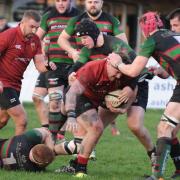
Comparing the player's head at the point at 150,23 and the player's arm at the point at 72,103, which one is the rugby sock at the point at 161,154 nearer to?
the player's arm at the point at 72,103

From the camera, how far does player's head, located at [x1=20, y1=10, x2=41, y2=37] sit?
408 inches

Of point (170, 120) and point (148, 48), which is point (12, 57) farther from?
point (170, 120)

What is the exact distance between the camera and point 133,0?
29500mm

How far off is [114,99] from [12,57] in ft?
7.19

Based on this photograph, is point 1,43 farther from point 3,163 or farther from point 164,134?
point 164,134

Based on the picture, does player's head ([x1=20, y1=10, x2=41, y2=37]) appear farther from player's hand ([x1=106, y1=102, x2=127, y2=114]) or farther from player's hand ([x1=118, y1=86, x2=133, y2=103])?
player's hand ([x1=118, y1=86, x2=133, y2=103])

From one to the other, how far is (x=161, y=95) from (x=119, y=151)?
798 centimetres

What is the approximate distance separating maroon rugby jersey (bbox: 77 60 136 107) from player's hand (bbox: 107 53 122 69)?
13cm

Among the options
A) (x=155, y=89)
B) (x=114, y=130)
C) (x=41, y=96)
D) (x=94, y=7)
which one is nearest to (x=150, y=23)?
(x=94, y=7)

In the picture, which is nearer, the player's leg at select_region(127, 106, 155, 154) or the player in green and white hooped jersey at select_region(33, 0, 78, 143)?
the player's leg at select_region(127, 106, 155, 154)

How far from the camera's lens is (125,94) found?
8867mm

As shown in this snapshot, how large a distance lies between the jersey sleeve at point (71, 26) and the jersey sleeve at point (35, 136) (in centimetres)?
285

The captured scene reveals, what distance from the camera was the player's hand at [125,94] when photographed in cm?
887

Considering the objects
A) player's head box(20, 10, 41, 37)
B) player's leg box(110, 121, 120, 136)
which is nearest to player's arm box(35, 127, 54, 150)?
player's head box(20, 10, 41, 37)
